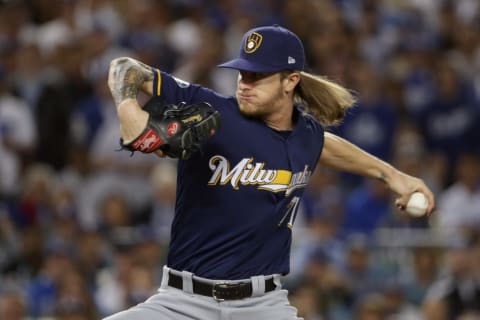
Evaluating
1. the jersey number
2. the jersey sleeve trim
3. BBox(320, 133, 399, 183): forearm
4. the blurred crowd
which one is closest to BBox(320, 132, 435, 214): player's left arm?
BBox(320, 133, 399, 183): forearm

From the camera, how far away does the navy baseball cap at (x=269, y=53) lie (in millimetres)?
4695

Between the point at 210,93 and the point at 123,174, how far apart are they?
16.6 ft

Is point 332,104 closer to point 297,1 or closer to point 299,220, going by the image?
point 299,220

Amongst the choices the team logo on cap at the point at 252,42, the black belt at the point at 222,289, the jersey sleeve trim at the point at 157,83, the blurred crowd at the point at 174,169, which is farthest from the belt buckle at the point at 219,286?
the blurred crowd at the point at 174,169

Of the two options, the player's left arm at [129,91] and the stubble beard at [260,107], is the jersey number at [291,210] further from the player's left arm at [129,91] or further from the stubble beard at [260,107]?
→ the player's left arm at [129,91]

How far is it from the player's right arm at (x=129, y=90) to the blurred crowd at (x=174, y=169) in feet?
9.10

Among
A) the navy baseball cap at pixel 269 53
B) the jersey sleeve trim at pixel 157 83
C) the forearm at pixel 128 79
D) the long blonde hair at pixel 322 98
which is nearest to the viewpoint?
the forearm at pixel 128 79

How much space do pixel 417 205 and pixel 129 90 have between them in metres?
1.64

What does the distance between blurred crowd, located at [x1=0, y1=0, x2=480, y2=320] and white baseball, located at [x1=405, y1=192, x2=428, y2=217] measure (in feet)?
6.89

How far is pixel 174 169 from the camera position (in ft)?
31.5

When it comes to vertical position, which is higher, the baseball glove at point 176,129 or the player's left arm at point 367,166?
the baseball glove at point 176,129

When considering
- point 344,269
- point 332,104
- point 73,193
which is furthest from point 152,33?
point 332,104

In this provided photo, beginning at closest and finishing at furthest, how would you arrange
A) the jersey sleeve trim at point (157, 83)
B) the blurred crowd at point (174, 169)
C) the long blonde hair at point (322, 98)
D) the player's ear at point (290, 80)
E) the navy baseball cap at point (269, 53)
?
the jersey sleeve trim at point (157, 83) → the navy baseball cap at point (269, 53) → the player's ear at point (290, 80) → the long blonde hair at point (322, 98) → the blurred crowd at point (174, 169)

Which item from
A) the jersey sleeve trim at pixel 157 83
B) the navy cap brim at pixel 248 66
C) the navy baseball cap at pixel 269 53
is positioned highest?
the navy baseball cap at pixel 269 53
